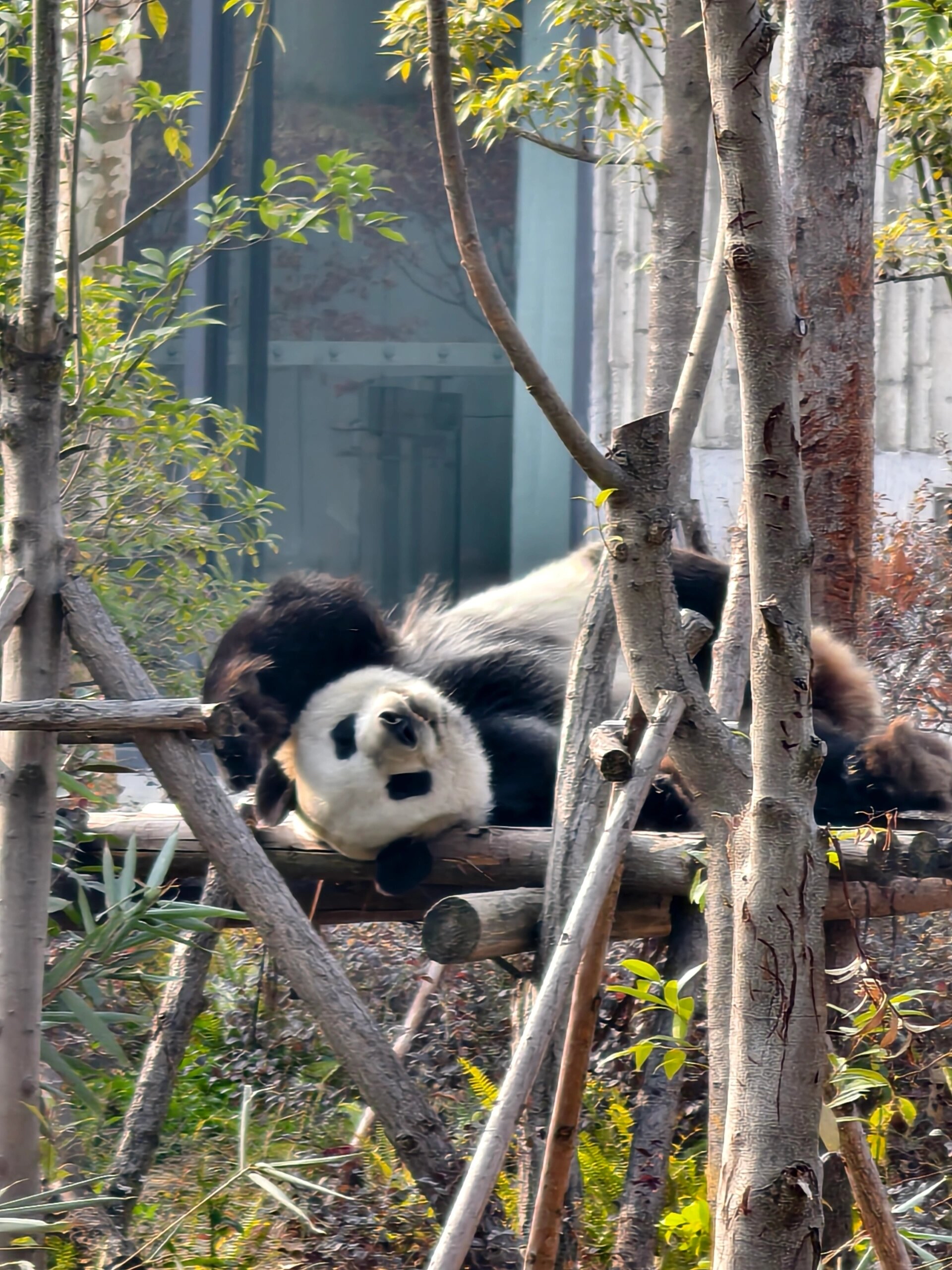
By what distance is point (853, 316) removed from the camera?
2.53 m

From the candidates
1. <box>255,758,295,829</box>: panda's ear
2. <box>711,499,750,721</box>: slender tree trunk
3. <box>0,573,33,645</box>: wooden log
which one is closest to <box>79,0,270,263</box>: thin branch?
<box>0,573,33,645</box>: wooden log

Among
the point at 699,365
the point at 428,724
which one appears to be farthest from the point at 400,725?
the point at 699,365

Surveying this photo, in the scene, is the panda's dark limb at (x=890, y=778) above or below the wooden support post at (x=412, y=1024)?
above

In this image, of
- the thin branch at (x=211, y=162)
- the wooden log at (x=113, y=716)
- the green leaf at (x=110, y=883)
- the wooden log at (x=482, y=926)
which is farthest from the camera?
the thin branch at (x=211, y=162)

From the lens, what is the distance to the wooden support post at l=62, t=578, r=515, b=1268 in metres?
2.01

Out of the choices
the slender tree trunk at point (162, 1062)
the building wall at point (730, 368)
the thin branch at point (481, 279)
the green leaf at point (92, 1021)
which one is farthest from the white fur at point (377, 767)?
the building wall at point (730, 368)

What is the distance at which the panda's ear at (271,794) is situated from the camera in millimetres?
2654

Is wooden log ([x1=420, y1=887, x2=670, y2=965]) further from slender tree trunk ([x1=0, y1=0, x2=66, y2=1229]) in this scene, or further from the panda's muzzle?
slender tree trunk ([x1=0, y1=0, x2=66, y2=1229])

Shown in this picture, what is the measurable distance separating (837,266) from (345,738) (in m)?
1.32

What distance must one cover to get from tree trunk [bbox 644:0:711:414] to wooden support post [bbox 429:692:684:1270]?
56.2 inches

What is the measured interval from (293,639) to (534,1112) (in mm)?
1145

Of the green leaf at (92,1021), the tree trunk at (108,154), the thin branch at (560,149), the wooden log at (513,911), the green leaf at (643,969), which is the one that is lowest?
the green leaf at (92,1021)

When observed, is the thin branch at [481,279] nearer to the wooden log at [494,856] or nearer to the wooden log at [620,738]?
the wooden log at [620,738]

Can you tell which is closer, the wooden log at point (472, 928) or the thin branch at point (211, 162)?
the wooden log at point (472, 928)
